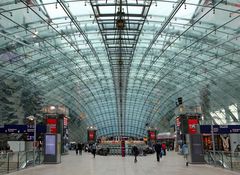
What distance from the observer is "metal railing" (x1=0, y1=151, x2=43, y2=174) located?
68.1 ft

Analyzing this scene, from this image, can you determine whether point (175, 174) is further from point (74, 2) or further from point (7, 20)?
point (7, 20)

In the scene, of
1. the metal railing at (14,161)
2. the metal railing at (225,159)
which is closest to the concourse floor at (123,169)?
the metal railing at (225,159)

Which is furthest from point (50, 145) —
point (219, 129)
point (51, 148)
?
point (219, 129)

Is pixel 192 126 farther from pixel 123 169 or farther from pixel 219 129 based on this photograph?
pixel 123 169

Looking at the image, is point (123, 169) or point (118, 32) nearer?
point (123, 169)

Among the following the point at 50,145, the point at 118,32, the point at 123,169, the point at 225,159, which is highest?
the point at 118,32

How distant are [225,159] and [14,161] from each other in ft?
48.4

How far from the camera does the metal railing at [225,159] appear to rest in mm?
20688

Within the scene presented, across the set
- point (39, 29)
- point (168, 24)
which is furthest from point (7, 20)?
point (168, 24)

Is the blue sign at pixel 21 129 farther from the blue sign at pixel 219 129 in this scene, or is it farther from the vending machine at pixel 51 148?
the blue sign at pixel 219 129

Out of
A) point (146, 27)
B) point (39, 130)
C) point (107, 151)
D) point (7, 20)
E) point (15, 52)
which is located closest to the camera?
point (7, 20)

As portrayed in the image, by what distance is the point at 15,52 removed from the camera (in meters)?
41.5

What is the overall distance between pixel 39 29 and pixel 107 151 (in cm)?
2269

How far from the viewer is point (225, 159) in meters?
22.2
